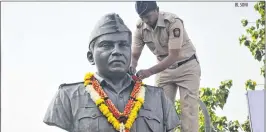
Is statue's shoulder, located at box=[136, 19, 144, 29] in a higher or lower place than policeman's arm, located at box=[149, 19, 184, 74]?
higher

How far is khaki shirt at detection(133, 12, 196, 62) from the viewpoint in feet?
26.2

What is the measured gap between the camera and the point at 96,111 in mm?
6965

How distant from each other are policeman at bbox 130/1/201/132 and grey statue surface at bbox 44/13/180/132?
567 millimetres

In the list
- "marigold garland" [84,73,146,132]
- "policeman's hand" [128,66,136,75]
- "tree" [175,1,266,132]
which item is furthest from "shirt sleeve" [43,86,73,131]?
"tree" [175,1,266,132]

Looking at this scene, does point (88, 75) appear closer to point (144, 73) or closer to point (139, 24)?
point (144, 73)

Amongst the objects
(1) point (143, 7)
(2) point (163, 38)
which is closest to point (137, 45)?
(2) point (163, 38)

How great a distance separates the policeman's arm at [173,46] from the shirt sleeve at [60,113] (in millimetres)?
1032

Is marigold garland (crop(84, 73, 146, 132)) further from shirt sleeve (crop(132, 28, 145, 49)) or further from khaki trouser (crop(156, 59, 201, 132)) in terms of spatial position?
shirt sleeve (crop(132, 28, 145, 49))

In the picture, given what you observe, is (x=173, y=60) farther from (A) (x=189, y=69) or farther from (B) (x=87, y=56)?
(B) (x=87, y=56)

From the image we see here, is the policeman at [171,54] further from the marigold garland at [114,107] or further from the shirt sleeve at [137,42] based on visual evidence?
the marigold garland at [114,107]

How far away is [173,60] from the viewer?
25.7ft

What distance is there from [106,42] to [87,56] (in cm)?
31

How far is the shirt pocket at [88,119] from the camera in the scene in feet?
22.6

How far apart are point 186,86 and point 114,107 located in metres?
1.41
